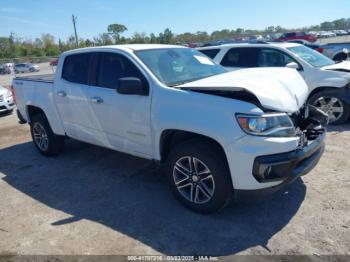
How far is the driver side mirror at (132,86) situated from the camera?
381cm

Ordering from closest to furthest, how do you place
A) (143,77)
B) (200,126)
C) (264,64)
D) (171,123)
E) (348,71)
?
1. (200,126)
2. (171,123)
3. (143,77)
4. (348,71)
5. (264,64)

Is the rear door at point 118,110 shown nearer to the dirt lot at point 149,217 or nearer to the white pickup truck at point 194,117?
the white pickup truck at point 194,117

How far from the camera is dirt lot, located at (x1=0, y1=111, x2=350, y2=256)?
3.21 meters

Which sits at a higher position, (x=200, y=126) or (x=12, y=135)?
(x=200, y=126)

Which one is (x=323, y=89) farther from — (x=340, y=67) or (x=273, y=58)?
(x=273, y=58)

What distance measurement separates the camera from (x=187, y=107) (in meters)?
3.52

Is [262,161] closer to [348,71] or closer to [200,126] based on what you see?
[200,126]

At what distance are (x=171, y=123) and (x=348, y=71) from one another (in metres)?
4.86

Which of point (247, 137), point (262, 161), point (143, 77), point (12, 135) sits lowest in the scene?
point (12, 135)

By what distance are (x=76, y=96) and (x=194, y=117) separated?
2236mm

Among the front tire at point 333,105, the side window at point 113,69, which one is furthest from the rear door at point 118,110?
the front tire at point 333,105

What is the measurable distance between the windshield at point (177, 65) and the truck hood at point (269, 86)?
388 mm

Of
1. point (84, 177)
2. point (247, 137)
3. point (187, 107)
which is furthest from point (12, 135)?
point (247, 137)

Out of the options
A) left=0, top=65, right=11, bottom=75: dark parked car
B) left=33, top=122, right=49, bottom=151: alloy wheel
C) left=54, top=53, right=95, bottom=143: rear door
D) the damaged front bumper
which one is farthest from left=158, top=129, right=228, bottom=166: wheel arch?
left=0, top=65, right=11, bottom=75: dark parked car
